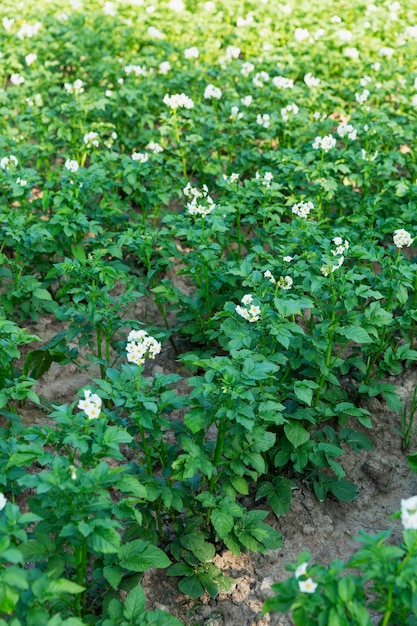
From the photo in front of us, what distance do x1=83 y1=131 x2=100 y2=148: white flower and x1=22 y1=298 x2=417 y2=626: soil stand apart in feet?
5.84

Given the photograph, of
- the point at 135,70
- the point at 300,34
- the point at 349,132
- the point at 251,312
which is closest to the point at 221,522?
the point at 251,312

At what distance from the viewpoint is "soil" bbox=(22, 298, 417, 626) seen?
3.24 m

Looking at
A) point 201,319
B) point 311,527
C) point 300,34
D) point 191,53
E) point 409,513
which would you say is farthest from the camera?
point 300,34

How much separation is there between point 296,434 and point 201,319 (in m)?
1.13

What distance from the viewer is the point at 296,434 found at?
3549 millimetres

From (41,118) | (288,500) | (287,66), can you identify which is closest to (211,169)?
(41,118)

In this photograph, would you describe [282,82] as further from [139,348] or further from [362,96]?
[139,348]

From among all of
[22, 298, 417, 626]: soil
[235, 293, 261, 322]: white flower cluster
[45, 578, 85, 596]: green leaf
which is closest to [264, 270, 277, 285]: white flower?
[235, 293, 261, 322]: white flower cluster

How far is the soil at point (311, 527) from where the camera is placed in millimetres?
3236

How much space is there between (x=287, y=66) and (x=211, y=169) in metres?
1.80

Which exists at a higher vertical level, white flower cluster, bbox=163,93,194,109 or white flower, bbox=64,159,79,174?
white flower cluster, bbox=163,93,194,109

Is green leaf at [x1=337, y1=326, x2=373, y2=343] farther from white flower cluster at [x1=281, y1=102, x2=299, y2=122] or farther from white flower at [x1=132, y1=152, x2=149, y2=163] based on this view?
white flower cluster at [x1=281, y1=102, x2=299, y2=122]

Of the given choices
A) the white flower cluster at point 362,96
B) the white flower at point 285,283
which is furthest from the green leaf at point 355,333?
the white flower cluster at point 362,96

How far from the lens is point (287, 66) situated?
6656 mm
